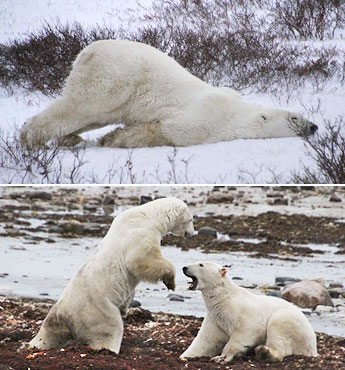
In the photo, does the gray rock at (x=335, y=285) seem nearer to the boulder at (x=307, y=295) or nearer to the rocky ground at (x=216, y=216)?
the rocky ground at (x=216, y=216)

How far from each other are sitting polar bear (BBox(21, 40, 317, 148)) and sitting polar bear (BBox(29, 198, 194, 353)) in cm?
141

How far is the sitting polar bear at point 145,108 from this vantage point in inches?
160

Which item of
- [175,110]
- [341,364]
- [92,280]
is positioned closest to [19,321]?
[92,280]

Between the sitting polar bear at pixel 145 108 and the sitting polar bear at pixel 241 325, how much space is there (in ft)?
4.51

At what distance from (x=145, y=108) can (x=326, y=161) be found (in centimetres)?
122

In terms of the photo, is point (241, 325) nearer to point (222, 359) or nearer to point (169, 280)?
point (222, 359)

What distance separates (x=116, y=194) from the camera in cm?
515

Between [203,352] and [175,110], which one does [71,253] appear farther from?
[203,352]

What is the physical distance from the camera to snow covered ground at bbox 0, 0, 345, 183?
12.3 feet

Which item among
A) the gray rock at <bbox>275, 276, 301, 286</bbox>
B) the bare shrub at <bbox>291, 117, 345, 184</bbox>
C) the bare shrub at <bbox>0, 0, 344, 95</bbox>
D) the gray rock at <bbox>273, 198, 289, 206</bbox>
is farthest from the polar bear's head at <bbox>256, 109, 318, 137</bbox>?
the gray rock at <bbox>273, 198, 289, 206</bbox>

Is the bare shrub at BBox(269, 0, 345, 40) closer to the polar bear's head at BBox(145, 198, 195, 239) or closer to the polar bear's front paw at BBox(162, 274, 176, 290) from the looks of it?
the polar bear's head at BBox(145, 198, 195, 239)

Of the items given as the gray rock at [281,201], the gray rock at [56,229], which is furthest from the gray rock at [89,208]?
the gray rock at [281,201]

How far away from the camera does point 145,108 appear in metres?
4.24

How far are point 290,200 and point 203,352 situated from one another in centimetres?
305
